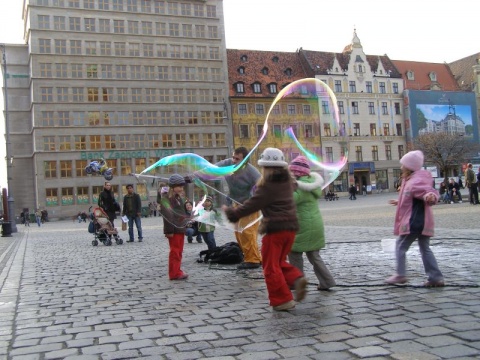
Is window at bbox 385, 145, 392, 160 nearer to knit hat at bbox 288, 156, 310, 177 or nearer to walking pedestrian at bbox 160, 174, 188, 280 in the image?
walking pedestrian at bbox 160, 174, 188, 280

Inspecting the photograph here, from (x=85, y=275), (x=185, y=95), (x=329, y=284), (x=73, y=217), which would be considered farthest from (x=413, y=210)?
(x=185, y=95)

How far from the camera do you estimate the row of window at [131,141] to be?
57.6m

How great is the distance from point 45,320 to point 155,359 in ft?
6.43

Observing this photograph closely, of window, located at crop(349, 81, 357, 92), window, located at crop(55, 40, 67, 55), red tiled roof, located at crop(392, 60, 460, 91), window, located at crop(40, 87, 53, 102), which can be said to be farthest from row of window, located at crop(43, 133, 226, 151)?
red tiled roof, located at crop(392, 60, 460, 91)

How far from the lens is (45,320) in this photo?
529cm

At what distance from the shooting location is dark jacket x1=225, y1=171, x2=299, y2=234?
5.28m

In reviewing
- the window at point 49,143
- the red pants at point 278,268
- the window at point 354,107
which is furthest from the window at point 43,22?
the red pants at point 278,268

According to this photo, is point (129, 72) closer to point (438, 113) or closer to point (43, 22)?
point (43, 22)

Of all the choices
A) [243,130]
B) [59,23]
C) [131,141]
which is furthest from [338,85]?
[59,23]

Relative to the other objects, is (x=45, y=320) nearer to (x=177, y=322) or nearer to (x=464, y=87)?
(x=177, y=322)

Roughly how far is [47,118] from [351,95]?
36.0m

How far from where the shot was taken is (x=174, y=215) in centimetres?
771

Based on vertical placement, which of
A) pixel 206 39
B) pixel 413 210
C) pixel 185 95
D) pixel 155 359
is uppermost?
pixel 206 39

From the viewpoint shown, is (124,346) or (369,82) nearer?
(124,346)
